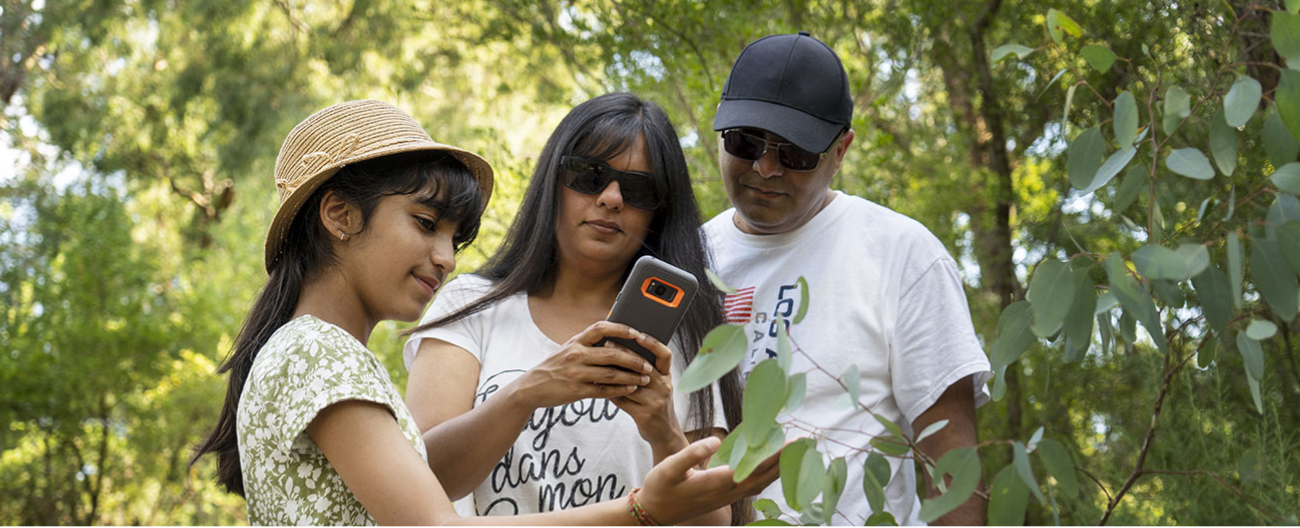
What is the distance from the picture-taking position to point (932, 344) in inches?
89.0

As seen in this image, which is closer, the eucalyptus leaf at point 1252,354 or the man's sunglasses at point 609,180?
the eucalyptus leaf at point 1252,354

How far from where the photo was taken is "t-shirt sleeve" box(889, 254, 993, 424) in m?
2.23

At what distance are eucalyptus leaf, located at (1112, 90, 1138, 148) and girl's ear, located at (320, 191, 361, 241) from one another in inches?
47.3

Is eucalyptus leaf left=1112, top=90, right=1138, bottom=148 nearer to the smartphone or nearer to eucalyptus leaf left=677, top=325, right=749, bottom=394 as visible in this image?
eucalyptus leaf left=677, top=325, right=749, bottom=394

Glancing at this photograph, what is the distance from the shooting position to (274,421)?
1535mm

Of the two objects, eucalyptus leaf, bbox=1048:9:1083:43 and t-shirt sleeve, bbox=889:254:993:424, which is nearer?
eucalyptus leaf, bbox=1048:9:1083:43

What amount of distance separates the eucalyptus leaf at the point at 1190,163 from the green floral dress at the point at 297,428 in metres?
1.07

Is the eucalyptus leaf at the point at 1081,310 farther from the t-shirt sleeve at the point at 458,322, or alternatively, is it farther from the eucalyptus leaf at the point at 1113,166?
the t-shirt sleeve at the point at 458,322

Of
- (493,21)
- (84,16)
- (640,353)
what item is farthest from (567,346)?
(84,16)

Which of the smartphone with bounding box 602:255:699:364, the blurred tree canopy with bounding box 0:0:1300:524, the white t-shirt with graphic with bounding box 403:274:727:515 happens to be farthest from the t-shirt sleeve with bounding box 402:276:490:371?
the blurred tree canopy with bounding box 0:0:1300:524

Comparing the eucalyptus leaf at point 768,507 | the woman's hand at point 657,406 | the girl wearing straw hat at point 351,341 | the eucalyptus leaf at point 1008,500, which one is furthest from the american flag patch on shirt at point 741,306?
the eucalyptus leaf at point 1008,500

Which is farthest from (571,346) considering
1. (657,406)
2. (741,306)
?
(741,306)

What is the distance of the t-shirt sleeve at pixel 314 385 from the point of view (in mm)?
1507

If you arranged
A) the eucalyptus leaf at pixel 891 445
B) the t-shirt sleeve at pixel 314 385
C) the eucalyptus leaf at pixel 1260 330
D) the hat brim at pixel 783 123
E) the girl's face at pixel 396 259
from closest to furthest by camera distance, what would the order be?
1. the eucalyptus leaf at pixel 1260 330
2. the eucalyptus leaf at pixel 891 445
3. the t-shirt sleeve at pixel 314 385
4. the girl's face at pixel 396 259
5. the hat brim at pixel 783 123
